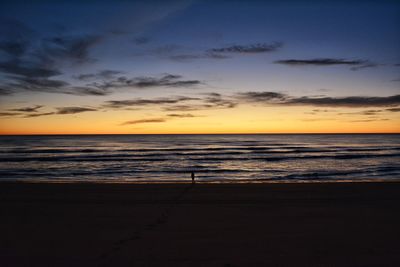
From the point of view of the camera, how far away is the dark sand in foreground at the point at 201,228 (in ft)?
17.1

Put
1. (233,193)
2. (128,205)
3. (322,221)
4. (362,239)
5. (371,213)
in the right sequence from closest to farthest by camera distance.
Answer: (362,239) < (322,221) < (371,213) < (128,205) < (233,193)

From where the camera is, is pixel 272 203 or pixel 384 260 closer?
pixel 384 260

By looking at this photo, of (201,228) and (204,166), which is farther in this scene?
(204,166)

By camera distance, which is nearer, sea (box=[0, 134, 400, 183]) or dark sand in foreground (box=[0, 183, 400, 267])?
dark sand in foreground (box=[0, 183, 400, 267])

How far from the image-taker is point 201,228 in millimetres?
6852

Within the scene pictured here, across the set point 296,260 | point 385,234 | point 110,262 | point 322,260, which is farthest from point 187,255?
point 385,234

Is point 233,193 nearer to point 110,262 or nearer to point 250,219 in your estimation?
point 250,219

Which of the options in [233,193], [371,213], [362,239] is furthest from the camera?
[233,193]

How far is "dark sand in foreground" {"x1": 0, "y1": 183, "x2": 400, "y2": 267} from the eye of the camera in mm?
5199

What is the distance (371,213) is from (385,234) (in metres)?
1.95

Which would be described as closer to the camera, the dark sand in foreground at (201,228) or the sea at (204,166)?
the dark sand in foreground at (201,228)

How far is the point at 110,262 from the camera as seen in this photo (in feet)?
16.5

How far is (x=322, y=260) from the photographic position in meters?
5.09

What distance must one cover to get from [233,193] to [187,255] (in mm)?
6139
